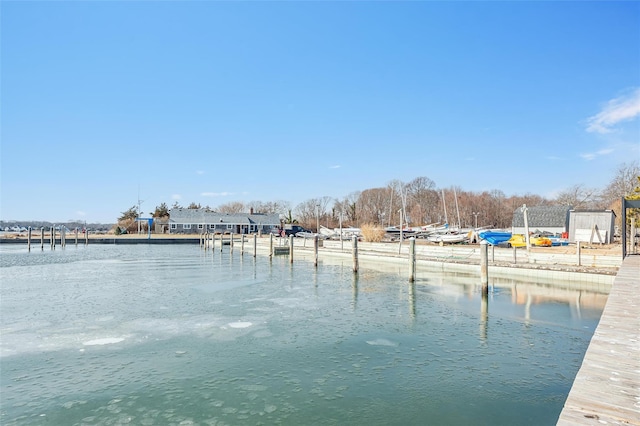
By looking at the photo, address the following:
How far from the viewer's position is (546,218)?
46844 millimetres

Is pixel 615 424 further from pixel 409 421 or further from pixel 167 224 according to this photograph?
pixel 167 224

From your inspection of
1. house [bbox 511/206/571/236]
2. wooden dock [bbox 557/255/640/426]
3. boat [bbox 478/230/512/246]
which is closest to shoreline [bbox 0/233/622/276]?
boat [bbox 478/230/512/246]

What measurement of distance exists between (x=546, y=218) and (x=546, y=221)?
0.44 meters

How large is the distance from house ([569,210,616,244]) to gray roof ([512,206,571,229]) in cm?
815

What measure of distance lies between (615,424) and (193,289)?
55.5 ft

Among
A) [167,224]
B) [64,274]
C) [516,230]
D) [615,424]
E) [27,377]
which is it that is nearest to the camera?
[615,424]

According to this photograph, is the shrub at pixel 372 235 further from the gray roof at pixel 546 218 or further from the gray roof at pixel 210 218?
the gray roof at pixel 210 218

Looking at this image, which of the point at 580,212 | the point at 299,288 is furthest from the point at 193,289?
the point at 580,212

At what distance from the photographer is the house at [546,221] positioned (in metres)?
45.1

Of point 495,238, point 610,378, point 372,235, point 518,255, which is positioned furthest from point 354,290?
point 372,235

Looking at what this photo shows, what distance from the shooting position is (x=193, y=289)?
722 inches

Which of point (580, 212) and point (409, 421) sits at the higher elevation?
point (580, 212)

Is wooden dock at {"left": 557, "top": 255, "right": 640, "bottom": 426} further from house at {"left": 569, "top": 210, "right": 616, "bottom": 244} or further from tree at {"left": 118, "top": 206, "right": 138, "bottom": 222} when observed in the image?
tree at {"left": 118, "top": 206, "right": 138, "bottom": 222}

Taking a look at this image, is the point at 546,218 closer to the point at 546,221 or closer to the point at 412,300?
the point at 546,221
